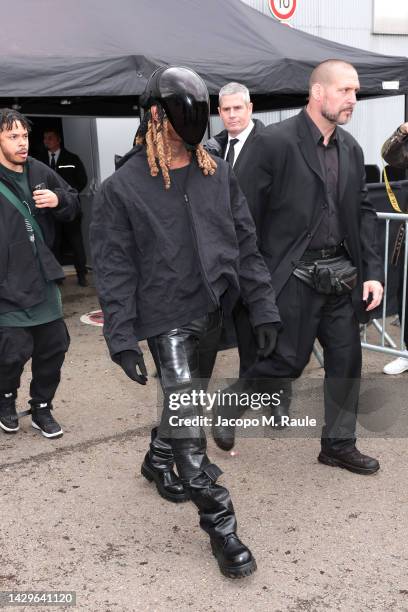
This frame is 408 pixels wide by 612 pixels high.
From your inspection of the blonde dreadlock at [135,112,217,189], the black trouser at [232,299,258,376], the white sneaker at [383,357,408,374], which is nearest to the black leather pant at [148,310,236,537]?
the blonde dreadlock at [135,112,217,189]

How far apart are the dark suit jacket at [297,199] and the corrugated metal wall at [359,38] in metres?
7.01

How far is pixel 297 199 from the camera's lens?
11.7ft

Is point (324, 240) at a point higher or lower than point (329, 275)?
higher

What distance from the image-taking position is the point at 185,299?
2.97 metres

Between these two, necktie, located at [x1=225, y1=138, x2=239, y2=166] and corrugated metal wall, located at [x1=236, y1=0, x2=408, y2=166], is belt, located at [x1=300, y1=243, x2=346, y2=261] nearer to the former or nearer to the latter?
necktie, located at [x1=225, y1=138, x2=239, y2=166]

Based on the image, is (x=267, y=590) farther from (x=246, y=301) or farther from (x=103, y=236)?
(x=103, y=236)

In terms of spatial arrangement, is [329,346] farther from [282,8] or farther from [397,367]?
[282,8]

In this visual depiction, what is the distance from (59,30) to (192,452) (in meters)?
5.23

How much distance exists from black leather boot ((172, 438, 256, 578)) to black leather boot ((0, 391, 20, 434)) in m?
1.79

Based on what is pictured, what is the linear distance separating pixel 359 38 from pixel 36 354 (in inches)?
353

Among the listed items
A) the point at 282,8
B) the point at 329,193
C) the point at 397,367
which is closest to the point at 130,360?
the point at 329,193

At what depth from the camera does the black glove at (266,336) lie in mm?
3127

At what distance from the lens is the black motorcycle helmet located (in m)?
2.76

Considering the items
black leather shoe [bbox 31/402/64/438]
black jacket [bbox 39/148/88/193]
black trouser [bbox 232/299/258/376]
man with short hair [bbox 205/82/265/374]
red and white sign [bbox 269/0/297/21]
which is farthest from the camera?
red and white sign [bbox 269/0/297/21]
